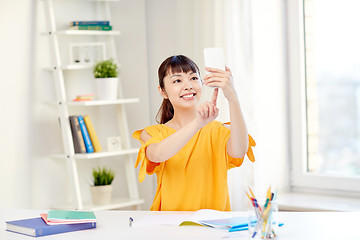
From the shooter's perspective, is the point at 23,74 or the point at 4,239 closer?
the point at 4,239

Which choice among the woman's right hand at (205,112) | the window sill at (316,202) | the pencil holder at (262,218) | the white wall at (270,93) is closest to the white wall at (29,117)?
the white wall at (270,93)

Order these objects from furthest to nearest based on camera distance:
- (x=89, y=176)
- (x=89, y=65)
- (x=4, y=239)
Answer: (x=89, y=176)
(x=89, y=65)
(x=4, y=239)

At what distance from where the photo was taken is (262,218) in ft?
5.31

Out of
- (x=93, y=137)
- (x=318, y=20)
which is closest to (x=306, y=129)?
(x=318, y=20)

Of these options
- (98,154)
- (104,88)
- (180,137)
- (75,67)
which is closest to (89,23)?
(75,67)

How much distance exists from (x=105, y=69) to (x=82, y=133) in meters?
0.43

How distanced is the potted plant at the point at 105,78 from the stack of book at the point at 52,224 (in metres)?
1.58

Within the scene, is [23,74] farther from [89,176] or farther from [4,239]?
[4,239]

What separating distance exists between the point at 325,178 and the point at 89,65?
1633 mm

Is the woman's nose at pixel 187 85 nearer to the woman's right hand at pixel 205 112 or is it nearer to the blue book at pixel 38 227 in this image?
the woman's right hand at pixel 205 112

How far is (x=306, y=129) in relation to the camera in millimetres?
3566

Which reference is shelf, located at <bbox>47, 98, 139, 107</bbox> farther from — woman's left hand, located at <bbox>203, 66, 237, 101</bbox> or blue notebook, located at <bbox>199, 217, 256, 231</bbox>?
blue notebook, located at <bbox>199, 217, 256, 231</bbox>

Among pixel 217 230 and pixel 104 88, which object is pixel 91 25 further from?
pixel 217 230

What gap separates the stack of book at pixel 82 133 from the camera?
3.42 metres
